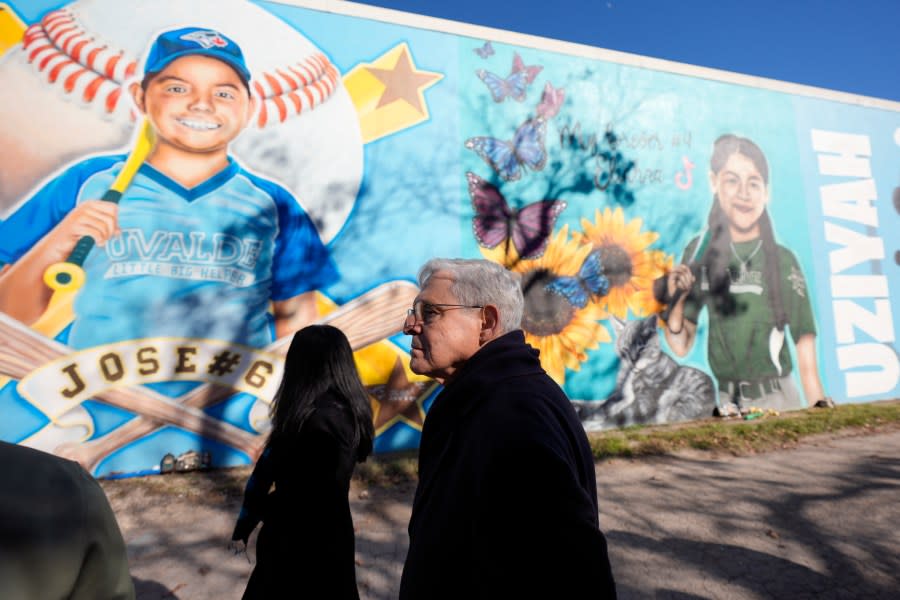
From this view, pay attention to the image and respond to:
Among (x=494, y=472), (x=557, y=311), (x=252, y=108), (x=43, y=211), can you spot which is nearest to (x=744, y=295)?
(x=557, y=311)

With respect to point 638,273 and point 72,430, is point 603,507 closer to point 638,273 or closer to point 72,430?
point 638,273

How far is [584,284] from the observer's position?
27.3 ft

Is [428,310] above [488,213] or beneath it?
beneath

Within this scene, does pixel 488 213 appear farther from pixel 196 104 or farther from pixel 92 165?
pixel 92 165

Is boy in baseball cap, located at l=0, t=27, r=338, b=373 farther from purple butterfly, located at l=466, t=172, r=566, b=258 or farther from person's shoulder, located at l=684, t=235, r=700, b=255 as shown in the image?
person's shoulder, located at l=684, t=235, r=700, b=255

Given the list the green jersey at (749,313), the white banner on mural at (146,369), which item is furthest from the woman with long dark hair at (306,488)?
the green jersey at (749,313)

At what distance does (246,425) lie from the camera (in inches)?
253

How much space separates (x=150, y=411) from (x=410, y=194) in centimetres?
431

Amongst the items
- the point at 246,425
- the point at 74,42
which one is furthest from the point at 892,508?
the point at 74,42

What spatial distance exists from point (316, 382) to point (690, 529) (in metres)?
3.58

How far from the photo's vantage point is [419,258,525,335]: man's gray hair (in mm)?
1617

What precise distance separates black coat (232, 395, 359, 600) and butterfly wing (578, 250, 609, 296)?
21.9 ft

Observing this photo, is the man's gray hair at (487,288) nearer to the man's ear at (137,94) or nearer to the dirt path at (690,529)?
the dirt path at (690,529)

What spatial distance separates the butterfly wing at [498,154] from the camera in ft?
26.1
